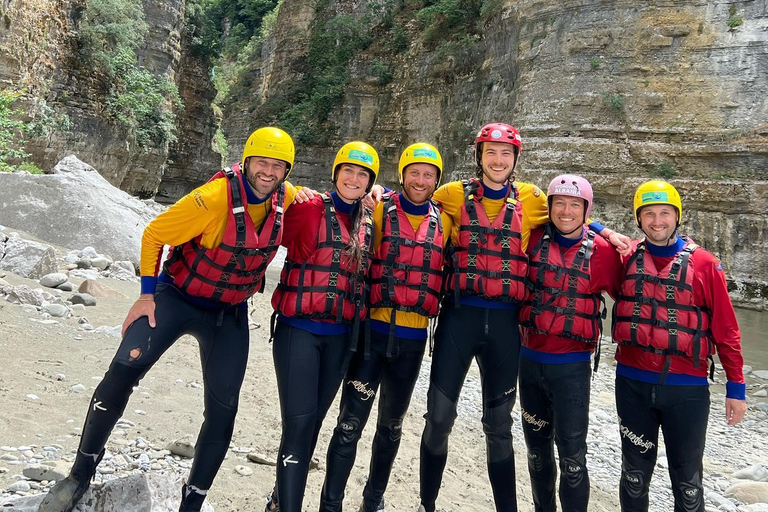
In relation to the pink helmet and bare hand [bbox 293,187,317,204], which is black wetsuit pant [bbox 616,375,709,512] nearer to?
the pink helmet

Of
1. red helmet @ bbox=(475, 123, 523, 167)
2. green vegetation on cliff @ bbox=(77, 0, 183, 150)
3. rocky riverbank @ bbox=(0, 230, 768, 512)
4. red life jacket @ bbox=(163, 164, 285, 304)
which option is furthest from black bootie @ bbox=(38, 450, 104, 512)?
green vegetation on cliff @ bbox=(77, 0, 183, 150)

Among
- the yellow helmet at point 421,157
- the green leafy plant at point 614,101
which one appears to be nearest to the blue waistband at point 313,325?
the yellow helmet at point 421,157

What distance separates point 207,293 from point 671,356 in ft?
8.89

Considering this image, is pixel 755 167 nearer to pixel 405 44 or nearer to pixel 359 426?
pixel 359 426

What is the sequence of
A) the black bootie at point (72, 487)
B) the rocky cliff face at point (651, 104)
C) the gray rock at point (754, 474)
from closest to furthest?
the black bootie at point (72, 487)
the gray rock at point (754, 474)
the rocky cliff face at point (651, 104)

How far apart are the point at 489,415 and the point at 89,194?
992cm

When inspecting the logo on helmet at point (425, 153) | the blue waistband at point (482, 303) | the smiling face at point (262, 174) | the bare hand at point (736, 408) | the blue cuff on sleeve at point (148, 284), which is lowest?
the bare hand at point (736, 408)

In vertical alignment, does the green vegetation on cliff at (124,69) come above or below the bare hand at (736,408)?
above

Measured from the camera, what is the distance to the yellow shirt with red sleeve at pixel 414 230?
11.9ft

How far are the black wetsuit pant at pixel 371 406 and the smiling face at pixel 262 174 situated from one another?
1094 mm

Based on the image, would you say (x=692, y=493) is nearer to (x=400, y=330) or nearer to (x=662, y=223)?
(x=662, y=223)

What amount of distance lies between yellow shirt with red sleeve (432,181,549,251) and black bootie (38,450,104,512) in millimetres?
2476

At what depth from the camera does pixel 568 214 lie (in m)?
3.67

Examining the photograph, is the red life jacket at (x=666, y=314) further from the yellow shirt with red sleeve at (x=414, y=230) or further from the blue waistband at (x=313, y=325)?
the blue waistband at (x=313, y=325)
